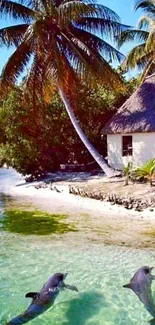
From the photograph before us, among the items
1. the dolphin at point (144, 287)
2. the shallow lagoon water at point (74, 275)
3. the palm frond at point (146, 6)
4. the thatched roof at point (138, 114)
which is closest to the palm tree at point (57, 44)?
the thatched roof at point (138, 114)

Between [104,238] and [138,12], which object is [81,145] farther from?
[104,238]

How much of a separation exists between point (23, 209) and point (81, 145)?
33.4ft

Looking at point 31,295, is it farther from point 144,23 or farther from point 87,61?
point 144,23

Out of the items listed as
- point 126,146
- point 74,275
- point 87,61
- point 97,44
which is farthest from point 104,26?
point 74,275

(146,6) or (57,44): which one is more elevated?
(146,6)

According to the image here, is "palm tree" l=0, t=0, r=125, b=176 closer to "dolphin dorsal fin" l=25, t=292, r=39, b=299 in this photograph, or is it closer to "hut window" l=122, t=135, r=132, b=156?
"hut window" l=122, t=135, r=132, b=156

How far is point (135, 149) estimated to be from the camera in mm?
20188

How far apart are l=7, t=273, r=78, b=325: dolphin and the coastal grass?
465 cm

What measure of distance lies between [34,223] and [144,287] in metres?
6.63

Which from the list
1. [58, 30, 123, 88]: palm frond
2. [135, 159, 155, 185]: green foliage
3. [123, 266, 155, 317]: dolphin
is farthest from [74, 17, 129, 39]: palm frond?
[123, 266, 155, 317]: dolphin

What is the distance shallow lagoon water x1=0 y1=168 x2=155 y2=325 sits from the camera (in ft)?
18.7

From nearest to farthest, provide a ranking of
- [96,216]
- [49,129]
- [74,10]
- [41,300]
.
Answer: [41,300]
[96,216]
[74,10]
[49,129]

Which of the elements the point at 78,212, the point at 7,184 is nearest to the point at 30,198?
the point at 78,212

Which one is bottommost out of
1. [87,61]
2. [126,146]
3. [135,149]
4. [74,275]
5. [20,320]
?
[74,275]
